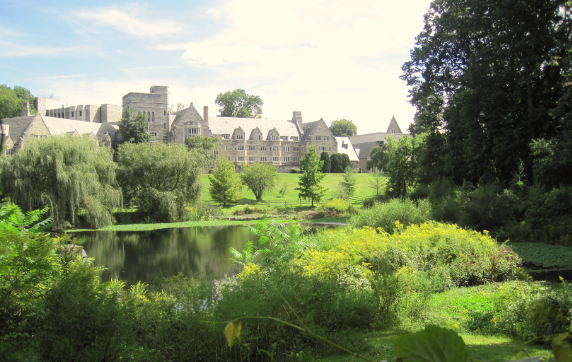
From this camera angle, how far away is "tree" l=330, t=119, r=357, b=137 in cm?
10131

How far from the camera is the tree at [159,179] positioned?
3259cm

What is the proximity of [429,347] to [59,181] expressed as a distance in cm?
2951

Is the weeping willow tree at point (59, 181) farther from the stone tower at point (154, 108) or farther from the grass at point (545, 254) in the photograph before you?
the stone tower at point (154, 108)

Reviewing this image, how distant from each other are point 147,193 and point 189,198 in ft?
10.7

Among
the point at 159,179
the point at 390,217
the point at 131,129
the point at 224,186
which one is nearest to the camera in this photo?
the point at 390,217

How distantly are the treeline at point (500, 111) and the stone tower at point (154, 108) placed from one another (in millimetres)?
48969

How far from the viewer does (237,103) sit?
88.1m

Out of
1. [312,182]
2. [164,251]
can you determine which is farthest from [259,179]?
[164,251]

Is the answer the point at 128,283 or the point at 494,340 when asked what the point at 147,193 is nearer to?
the point at 128,283

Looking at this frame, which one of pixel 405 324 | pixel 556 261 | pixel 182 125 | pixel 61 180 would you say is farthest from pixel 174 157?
pixel 182 125

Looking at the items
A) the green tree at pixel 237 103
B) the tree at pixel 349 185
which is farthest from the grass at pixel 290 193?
the green tree at pixel 237 103

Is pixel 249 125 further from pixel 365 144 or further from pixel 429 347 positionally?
pixel 429 347

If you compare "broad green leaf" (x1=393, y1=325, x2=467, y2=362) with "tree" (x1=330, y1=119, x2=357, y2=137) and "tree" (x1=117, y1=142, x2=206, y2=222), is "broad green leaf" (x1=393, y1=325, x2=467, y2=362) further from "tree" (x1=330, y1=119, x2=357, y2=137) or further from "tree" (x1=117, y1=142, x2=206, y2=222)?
"tree" (x1=330, y1=119, x2=357, y2=137)

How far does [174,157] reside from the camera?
33.8 meters
